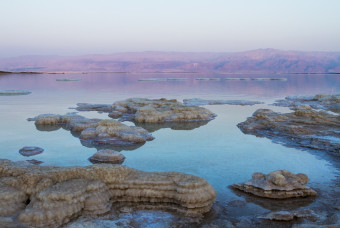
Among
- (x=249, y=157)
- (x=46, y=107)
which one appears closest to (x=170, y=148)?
(x=249, y=157)

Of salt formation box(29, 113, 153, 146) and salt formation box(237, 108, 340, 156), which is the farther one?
salt formation box(29, 113, 153, 146)

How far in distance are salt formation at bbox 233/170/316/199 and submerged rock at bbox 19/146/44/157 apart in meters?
6.28

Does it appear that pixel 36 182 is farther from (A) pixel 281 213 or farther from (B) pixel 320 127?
(B) pixel 320 127

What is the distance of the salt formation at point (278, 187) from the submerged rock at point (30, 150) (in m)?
6.28

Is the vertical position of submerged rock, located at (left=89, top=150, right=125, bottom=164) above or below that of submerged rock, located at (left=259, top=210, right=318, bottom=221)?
below

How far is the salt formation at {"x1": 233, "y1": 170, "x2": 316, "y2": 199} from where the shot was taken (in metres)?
6.75

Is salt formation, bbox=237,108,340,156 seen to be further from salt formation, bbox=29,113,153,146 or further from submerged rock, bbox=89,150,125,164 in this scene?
submerged rock, bbox=89,150,125,164

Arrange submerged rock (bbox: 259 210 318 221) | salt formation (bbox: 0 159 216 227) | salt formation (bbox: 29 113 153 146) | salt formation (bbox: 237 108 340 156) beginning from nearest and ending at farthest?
salt formation (bbox: 0 159 216 227), submerged rock (bbox: 259 210 318 221), salt formation (bbox: 237 108 340 156), salt formation (bbox: 29 113 153 146)

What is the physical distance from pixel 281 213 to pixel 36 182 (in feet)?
14.5

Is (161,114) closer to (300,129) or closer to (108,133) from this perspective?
(108,133)

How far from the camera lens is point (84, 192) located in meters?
5.89

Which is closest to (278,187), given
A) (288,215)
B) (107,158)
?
(288,215)

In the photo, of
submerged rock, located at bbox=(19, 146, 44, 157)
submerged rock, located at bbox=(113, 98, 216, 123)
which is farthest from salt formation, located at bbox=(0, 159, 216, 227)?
submerged rock, located at bbox=(113, 98, 216, 123)

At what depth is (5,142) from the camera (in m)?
11.3
